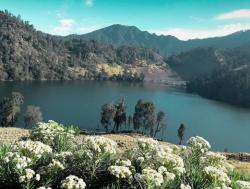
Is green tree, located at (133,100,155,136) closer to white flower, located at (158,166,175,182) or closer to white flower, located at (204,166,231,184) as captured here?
white flower, located at (204,166,231,184)

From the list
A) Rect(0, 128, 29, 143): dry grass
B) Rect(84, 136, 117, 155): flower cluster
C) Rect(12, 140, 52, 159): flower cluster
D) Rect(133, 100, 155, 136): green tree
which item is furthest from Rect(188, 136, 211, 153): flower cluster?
Rect(133, 100, 155, 136): green tree

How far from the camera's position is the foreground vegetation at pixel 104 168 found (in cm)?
1332

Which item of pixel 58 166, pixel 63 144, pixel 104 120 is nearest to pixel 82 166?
pixel 58 166

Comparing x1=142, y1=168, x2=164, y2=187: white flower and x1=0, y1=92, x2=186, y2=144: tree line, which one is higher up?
x1=142, y1=168, x2=164, y2=187: white flower

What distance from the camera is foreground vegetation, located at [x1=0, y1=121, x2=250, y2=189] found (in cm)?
1332

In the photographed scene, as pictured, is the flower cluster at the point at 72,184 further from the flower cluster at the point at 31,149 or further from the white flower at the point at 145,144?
the white flower at the point at 145,144

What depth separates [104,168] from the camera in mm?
15008

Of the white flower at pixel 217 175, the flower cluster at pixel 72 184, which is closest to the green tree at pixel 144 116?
the white flower at pixel 217 175

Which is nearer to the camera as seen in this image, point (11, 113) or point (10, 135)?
point (10, 135)

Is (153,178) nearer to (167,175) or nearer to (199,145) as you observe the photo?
(167,175)

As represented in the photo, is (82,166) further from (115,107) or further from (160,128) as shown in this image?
(160,128)

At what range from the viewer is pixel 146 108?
615ft

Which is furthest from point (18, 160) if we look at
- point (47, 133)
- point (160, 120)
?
point (160, 120)

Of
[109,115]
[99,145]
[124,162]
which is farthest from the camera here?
[109,115]
